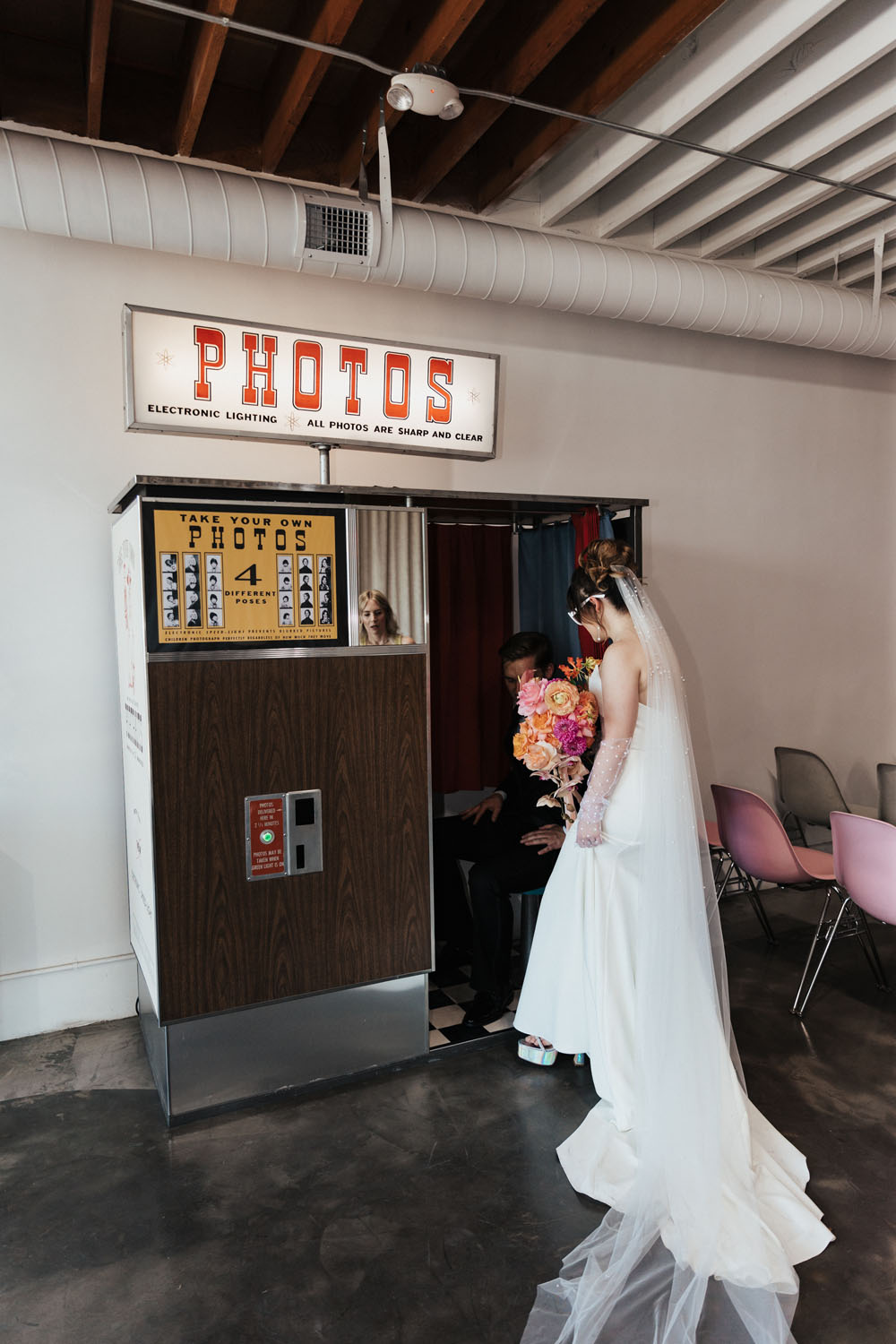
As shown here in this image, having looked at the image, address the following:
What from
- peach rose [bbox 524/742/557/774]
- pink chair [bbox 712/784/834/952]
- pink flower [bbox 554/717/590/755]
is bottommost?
pink chair [bbox 712/784/834/952]

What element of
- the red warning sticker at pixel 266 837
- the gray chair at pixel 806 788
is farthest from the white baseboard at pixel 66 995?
the gray chair at pixel 806 788

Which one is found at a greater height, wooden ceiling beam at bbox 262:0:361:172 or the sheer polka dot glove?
wooden ceiling beam at bbox 262:0:361:172

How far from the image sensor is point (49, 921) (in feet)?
12.8

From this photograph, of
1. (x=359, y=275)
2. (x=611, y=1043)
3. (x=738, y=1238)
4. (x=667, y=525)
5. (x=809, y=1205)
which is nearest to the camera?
(x=738, y=1238)

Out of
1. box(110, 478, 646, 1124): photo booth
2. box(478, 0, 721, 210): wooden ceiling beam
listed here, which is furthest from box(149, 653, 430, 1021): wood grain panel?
box(478, 0, 721, 210): wooden ceiling beam

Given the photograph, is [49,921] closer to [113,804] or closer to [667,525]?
[113,804]

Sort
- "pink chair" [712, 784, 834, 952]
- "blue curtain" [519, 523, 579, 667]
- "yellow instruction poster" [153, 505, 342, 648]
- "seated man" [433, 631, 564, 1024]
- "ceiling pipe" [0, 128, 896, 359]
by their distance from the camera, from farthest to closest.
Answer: "blue curtain" [519, 523, 579, 667] < "pink chair" [712, 784, 834, 952] < "seated man" [433, 631, 564, 1024] < "ceiling pipe" [0, 128, 896, 359] < "yellow instruction poster" [153, 505, 342, 648]

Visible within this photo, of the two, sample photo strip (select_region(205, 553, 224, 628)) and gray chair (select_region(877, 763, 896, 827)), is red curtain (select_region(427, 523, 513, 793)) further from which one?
gray chair (select_region(877, 763, 896, 827))

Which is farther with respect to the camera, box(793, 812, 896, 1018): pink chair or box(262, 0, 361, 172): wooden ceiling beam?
box(793, 812, 896, 1018): pink chair

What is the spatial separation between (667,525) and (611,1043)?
3206 mm

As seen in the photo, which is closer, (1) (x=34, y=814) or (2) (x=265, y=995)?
(2) (x=265, y=995)

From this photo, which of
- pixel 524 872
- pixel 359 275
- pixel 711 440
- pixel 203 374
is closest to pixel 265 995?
pixel 524 872

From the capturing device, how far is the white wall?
12.5ft

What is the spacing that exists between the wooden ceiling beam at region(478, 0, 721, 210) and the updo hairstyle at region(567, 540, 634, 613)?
1.65m
